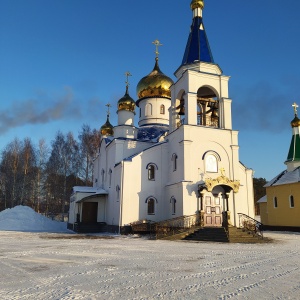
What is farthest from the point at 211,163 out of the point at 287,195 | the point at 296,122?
the point at 296,122

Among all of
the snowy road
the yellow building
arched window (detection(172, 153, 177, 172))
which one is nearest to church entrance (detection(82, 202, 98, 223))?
arched window (detection(172, 153, 177, 172))

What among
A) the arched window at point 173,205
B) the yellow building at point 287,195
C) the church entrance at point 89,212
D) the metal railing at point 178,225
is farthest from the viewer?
the yellow building at point 287,195

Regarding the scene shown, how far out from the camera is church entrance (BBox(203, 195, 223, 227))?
16688mm

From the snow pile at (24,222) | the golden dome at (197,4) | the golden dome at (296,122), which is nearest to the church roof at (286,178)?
the golden dome at (296,122)

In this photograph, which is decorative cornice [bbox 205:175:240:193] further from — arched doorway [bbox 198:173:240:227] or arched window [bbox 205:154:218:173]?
arched window [bbox 205:154:218:173]

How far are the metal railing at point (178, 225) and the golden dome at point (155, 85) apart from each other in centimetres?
1174

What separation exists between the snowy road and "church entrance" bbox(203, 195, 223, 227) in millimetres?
7487

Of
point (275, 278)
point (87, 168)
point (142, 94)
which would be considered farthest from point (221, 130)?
point (87, 168)

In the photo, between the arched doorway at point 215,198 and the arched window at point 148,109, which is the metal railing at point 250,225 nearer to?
the arched doorway at point 215,198

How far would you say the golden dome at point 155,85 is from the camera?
24516 millimetres

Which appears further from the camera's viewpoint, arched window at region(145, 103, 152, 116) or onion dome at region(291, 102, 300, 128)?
onion dome at region(291, 102, 300, 128)

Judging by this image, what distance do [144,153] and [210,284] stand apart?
45.2 ft

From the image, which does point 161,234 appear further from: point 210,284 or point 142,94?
point 142,94

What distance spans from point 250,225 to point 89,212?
11.5m
